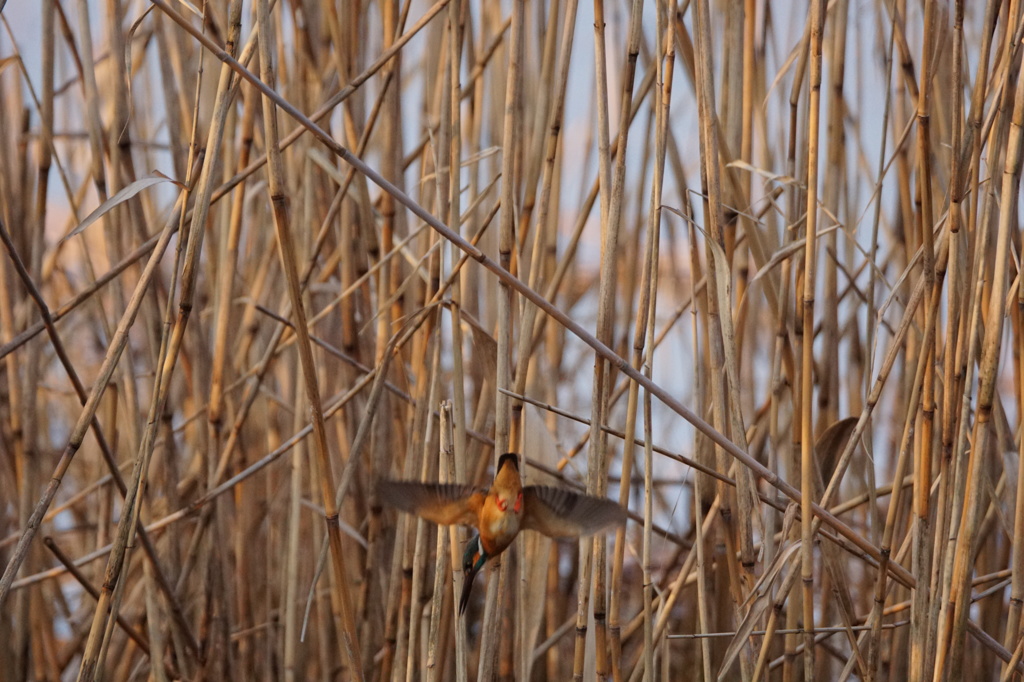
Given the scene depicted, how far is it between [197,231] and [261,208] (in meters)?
0.69

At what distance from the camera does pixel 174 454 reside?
1.09 meters

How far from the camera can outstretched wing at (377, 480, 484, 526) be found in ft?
2.28

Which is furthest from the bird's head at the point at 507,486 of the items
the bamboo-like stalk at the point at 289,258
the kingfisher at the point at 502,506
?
the bamboo-like stalk at the point at 289,258

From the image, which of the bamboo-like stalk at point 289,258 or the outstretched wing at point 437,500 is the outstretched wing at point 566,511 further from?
the bamboo-like stalk at point 289,258

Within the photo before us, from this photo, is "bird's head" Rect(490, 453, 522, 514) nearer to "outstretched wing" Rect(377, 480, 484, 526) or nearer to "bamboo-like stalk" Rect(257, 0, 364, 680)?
"outstretched wing" Rect(377, 480, 484, 526)

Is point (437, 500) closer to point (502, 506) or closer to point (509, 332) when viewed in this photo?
point (502, 506)

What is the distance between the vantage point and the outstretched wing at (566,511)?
0.63 m

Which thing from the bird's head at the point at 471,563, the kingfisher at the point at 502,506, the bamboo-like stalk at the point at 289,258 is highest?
the bamboo-like stalk at the point at 289,258

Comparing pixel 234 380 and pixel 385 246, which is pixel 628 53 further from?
pixel 234 380

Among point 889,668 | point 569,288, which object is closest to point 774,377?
point 889,668

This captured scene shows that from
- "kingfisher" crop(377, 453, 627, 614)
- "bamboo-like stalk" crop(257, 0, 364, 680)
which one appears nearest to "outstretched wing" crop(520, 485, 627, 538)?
"kingfisher" crop(377, 453, 627, 614)

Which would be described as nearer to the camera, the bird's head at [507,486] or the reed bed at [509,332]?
the bird's head at [507,486]

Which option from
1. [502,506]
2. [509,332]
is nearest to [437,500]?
[502,506]

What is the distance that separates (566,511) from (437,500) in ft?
0.39
